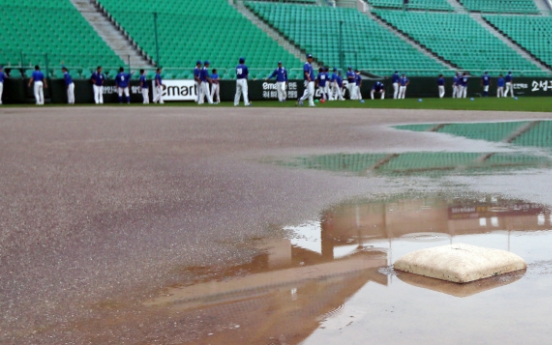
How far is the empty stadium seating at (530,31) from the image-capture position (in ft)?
158

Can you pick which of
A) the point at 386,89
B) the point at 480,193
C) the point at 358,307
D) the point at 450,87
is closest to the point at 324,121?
the point at 480,193

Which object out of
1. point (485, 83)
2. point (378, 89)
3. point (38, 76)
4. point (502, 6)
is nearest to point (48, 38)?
point (38, 76)

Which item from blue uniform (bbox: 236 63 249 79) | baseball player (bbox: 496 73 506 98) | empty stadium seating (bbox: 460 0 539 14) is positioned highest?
empty stadium seating (bbox: 460 0 539 14)

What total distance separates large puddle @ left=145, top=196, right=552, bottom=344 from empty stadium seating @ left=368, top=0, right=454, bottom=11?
4651cm

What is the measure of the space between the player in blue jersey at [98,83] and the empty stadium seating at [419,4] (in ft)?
80.8

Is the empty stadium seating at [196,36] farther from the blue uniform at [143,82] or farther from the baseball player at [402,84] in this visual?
the baseball player at [402,84]

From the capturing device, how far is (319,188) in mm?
5922

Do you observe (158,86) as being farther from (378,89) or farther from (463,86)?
(463,86)

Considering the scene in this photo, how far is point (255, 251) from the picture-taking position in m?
3.70

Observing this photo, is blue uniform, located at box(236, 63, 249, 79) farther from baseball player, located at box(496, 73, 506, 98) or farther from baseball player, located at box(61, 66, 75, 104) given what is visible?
baseball player, located at box(496, 73, 506, 98)

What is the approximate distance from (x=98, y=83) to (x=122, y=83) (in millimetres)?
1085

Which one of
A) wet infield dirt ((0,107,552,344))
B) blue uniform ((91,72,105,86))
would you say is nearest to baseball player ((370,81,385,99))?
blue uniform ((91,72,105,86))

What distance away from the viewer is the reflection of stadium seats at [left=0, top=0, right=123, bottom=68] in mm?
30688

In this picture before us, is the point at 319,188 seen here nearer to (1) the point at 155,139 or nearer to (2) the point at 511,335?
(2) the point at 511,335
